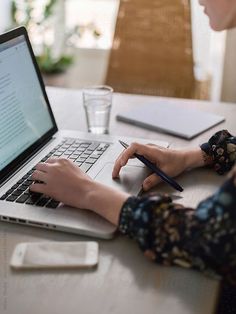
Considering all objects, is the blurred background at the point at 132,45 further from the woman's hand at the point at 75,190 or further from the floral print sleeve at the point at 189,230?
the floral print sleeve at the point at 189,230

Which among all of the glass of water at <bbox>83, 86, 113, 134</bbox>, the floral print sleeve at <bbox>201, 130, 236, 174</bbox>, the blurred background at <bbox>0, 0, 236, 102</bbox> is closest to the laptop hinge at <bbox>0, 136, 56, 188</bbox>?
the glass of water at <bbox>83, 86, 113, 134</bbox>

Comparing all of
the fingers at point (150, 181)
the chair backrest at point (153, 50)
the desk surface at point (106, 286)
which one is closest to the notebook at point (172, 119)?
the fingers at point (150, 181)

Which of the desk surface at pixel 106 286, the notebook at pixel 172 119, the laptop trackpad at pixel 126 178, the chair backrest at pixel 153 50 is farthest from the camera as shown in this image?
the chair backrest at pixel 153 50

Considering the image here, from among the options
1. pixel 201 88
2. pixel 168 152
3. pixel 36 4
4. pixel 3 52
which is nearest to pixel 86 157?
pixel 168 152

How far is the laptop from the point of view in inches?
33.2

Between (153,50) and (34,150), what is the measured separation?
119 cm

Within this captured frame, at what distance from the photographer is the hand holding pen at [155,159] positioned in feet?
3.26

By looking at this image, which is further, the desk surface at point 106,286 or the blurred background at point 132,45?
the blurred background at point 132,45

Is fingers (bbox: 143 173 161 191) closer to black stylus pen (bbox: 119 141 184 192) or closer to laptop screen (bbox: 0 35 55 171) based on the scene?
black stylus pen (bbox: 119 141 184 192)

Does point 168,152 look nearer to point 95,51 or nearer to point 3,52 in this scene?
point 3,52

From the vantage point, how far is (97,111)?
1318 mm

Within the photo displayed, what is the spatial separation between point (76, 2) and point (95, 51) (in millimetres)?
330

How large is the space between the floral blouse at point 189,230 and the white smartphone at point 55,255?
0.07m

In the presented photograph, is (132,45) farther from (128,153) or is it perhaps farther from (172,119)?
(128,153)
